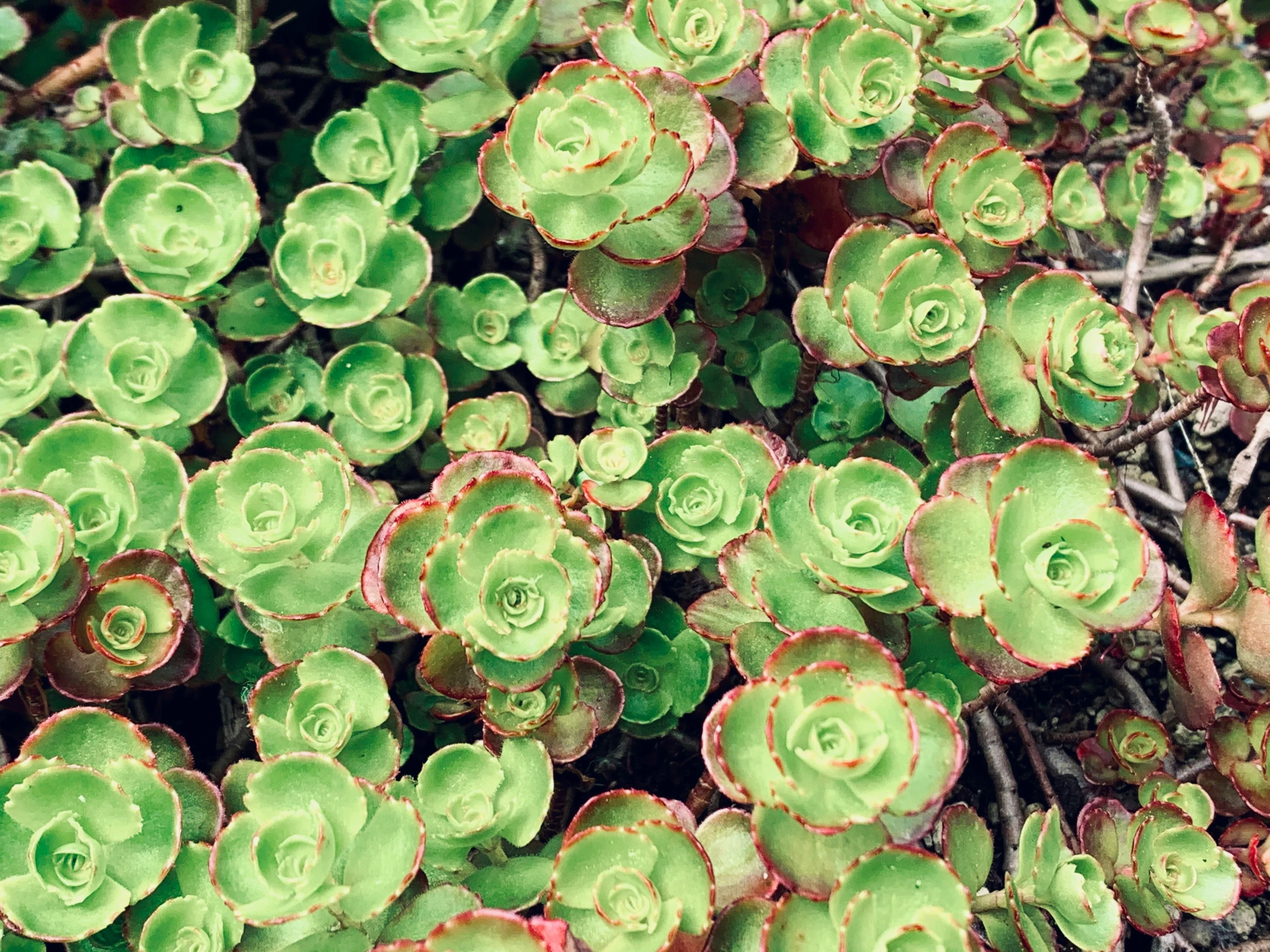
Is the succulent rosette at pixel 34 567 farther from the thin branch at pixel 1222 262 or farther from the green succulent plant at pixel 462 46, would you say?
the thin branch at pixel 1222 262

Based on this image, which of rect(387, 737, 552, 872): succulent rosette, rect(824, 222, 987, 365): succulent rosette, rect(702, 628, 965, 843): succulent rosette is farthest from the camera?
rect(824, 222, 987, 365): succulent rosette

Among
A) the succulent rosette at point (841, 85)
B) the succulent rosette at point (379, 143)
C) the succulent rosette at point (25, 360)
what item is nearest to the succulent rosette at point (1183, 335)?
the succulent rosette at point (841, 85)

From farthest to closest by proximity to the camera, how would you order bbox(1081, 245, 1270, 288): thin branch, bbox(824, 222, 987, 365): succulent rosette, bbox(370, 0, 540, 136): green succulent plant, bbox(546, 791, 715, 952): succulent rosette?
bbox(1081, 245, 1270, 288): thin branch, bbox(370, 0, 540, 136): green succulent plant, bbox(824, 222, 987, 365): succulent rosette, bbox(546, 791, 715, 952): succulent rosette

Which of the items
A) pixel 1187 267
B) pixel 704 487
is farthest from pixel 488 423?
pixel 1187 267

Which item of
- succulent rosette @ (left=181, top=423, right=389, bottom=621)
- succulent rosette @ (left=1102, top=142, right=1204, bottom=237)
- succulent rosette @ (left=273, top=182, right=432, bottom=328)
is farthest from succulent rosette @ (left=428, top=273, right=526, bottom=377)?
succulent rosette @ (left=1102, top=142, right=1204, bottom=237)

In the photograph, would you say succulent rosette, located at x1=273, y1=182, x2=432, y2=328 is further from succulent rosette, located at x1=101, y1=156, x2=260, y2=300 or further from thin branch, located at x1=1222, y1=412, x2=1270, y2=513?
thin branch, located at x1=1222, y1=412, x2=1270, y2=513

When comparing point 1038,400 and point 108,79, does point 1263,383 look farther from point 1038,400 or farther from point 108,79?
point 108,79
